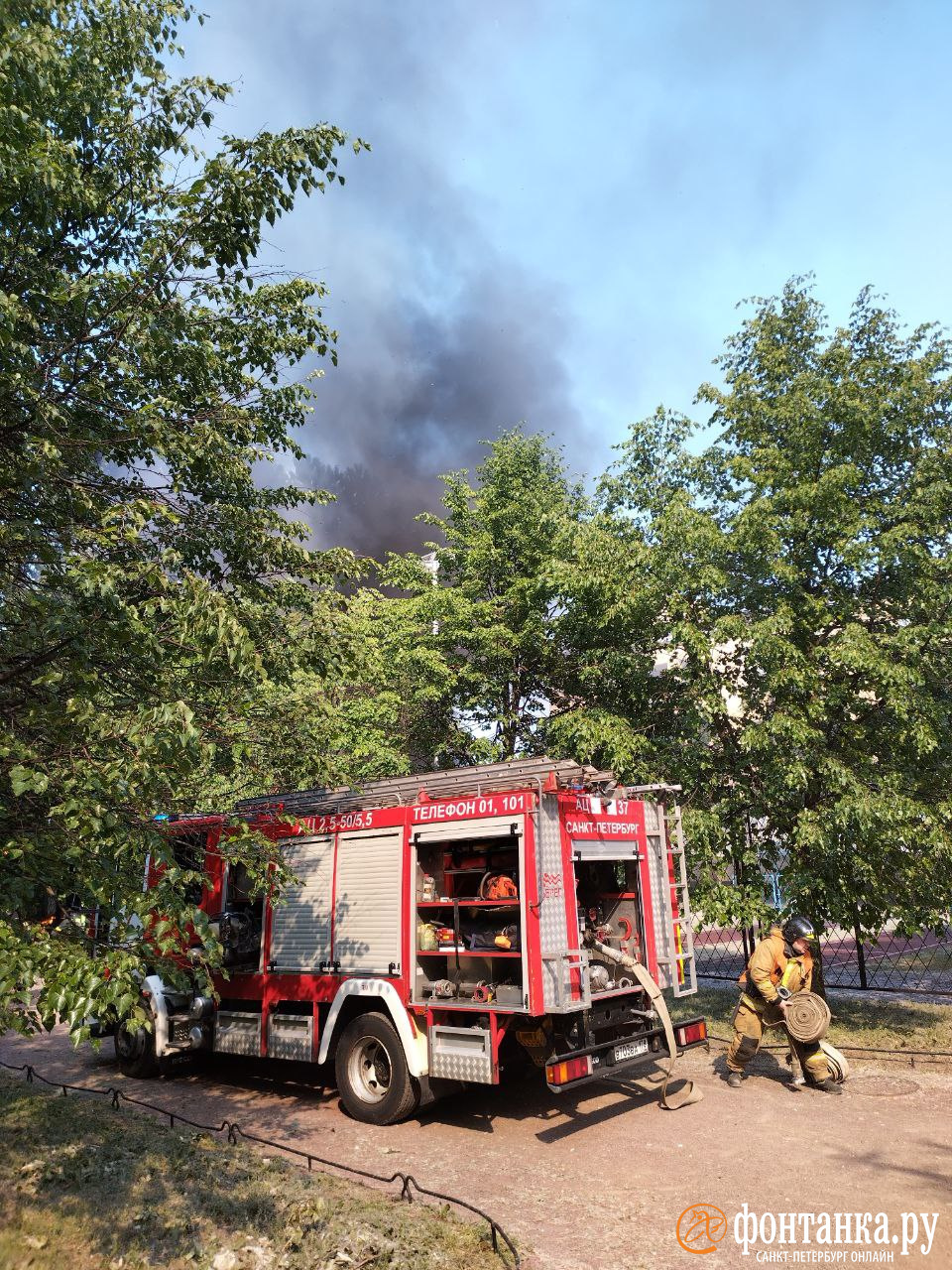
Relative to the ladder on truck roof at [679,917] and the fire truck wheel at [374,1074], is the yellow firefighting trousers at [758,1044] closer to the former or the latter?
the ladder on truck roof at [679,917]

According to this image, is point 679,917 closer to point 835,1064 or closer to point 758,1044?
point 758,1044

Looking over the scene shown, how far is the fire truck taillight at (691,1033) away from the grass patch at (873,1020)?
15 cm

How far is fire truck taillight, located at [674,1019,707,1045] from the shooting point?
7688 mm

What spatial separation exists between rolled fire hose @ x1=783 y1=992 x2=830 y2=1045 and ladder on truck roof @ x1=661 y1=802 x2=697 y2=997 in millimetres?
948

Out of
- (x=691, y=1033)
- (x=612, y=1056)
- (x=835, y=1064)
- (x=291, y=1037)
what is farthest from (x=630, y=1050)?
(x=291, y=1037)

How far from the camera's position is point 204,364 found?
6871 millimetres

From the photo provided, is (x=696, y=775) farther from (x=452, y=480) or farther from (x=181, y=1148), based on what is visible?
(x=452, y=480)

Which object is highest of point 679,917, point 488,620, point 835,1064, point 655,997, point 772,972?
point 488,620

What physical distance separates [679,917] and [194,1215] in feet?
17.6

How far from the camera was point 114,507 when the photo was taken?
4570mm

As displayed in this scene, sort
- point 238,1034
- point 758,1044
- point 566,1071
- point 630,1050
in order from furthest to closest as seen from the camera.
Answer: point 238,1034 < point 758,1044 < point 630,1050 < point 566,1071

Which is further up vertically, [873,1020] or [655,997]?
[655,997]

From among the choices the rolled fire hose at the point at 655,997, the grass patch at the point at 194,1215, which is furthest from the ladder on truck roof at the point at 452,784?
the grass patch at the point at 194,1215

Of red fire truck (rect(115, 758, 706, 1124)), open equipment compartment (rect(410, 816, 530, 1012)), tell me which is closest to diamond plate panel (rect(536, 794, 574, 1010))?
red fire truck (rect(115, 758, 706, 1124))
